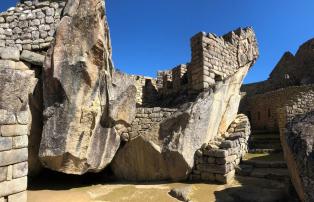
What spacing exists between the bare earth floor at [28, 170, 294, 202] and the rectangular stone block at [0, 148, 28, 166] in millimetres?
1748

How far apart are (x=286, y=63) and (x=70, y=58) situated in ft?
61.1

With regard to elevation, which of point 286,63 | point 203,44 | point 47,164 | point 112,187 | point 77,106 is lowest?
point 112,187

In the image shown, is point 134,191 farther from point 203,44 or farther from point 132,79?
point 203,44

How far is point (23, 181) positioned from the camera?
373 centimetres

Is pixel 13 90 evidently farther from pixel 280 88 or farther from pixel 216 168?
pixel 280 88

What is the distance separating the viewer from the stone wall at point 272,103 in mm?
12516

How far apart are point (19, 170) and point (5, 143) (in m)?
0.49

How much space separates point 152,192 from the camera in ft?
17.7

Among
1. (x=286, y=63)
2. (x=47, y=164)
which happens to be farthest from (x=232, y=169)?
(x=286, y=63)

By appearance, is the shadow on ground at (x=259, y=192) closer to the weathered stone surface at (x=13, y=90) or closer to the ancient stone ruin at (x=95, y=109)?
the ancient stone ruin at (x=95, y=109)

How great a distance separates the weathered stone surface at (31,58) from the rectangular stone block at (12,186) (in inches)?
136

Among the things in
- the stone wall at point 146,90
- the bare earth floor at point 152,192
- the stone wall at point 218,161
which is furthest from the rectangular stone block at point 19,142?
the stone wall at point 146,90

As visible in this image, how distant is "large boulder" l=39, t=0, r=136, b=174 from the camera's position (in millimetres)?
5527

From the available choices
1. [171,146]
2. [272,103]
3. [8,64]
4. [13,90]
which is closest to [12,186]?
[13,90]
